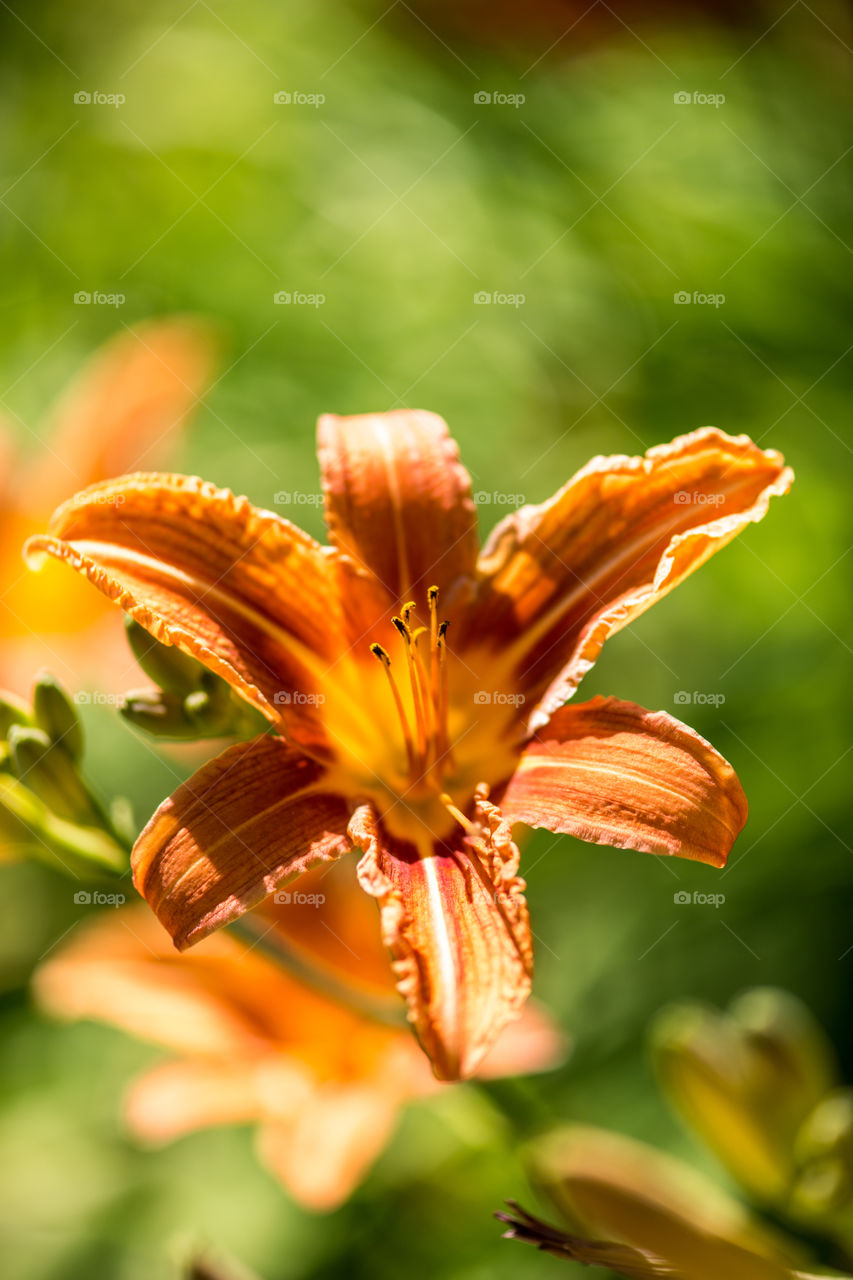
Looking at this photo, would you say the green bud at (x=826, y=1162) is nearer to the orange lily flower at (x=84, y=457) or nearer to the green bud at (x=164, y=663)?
the green bud at (x=164, y=663)

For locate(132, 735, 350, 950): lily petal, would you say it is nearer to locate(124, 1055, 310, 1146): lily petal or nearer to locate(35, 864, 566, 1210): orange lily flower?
locate(35, 864, 566, 1210): orange lily flower

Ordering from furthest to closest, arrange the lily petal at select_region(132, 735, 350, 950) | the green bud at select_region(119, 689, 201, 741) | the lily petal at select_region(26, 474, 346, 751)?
1. the green bud at select_region(119, 689, 201, 741)
2. the lily petal at select_region(26, 474, 346, 751)
3. the lily petal at select_region(132, 735, 350, 950)

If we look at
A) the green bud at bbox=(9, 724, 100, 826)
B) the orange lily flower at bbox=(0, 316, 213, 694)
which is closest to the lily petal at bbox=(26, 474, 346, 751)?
the green bud at bbox=(9, 724, 100, 826)

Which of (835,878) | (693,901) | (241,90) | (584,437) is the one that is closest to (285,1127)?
(693,901)

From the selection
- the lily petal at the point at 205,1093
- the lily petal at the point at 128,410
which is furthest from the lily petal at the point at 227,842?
the lily petal at the point at 128,410

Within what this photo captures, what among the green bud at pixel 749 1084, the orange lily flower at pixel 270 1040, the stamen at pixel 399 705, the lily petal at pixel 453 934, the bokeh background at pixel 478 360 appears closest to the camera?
the lily petal at pixel 453 934

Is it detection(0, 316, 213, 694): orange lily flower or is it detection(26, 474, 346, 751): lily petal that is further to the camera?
detection(0, 316, 213, 694): orange lily flower

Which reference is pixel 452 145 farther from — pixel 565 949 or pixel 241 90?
pixel 565 949

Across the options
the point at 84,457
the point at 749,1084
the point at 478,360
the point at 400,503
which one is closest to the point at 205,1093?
the point at 749,1084
